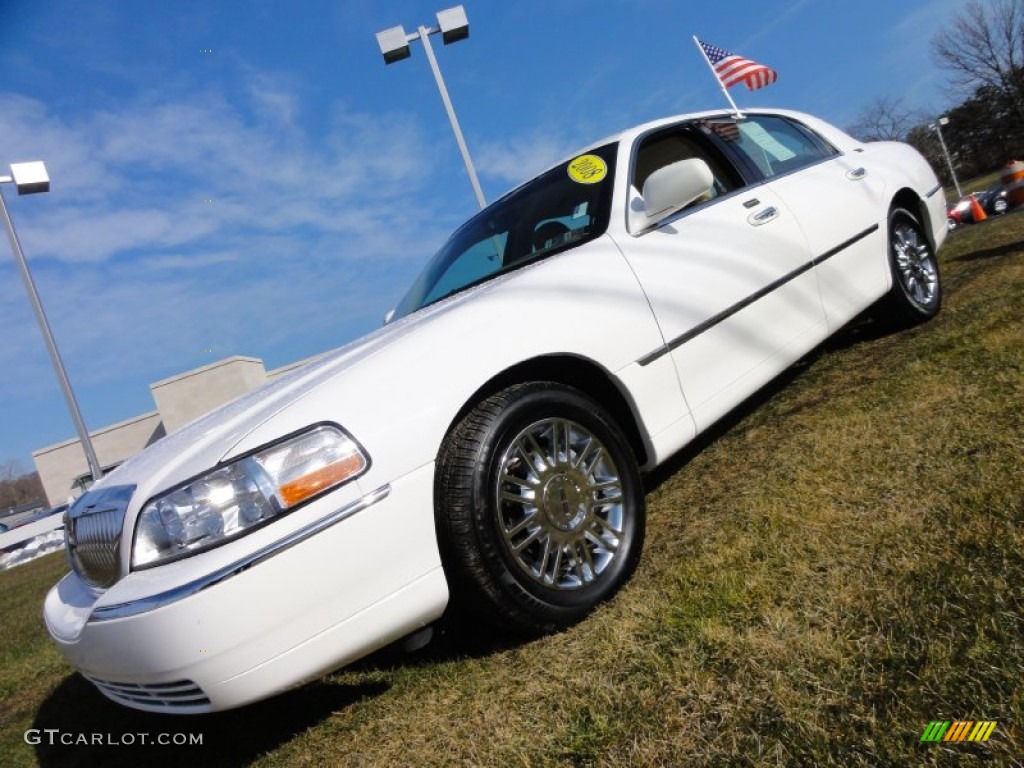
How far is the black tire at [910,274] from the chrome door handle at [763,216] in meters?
1.17

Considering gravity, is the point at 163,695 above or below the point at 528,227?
below

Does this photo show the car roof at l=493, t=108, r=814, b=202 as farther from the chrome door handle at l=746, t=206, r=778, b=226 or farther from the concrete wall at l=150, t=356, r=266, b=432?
the concrete wall at l=150, t=356, r=266, b=432

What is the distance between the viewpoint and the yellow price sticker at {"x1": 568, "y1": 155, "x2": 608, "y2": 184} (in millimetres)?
2920

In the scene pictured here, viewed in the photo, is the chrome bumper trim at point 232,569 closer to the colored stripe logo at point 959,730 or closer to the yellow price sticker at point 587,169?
the colored stripe logo at point 959,730

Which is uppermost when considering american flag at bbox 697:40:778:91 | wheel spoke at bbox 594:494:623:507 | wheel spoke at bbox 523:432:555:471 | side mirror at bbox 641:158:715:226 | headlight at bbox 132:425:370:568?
american flag at bbox 697:40:778:91

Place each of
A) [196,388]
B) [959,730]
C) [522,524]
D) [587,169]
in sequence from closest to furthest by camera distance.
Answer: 1. [959,730]
2. [522,524]
3. [587,169]
4. [196,388]

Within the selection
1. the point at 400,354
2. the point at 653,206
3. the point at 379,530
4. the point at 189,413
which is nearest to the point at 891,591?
the point at 379,530

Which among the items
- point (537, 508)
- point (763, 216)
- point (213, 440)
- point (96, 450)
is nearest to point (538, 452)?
point (537, 508)

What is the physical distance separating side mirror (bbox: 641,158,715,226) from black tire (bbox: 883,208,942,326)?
2.02 metres

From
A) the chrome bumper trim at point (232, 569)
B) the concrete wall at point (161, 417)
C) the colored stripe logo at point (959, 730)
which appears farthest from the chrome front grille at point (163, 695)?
the concrete wall at point (161, 417)

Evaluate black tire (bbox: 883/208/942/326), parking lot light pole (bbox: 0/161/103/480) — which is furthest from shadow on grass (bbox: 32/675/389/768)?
parking lot light pole (bbox: 0/161/103/480)

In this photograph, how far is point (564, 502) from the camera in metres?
2.13

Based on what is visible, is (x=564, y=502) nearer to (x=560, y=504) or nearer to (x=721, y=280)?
(x=560, y=504)

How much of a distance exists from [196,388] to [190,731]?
32649mm
